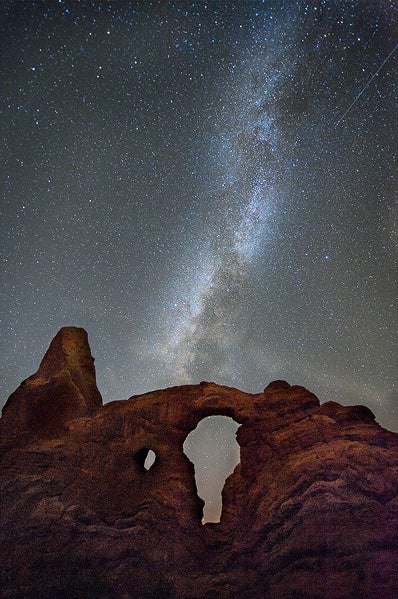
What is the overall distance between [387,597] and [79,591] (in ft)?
33.5

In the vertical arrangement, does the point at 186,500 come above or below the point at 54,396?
below

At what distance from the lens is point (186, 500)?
55.7 feet

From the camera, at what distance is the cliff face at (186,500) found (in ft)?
45.7

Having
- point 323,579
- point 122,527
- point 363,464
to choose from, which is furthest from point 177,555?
point 363,464

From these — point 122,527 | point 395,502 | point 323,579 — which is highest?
point 395,502

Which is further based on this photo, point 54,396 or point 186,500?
point 54,396

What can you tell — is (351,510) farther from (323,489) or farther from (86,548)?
(86,548)

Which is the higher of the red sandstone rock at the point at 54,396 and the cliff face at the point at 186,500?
the red sandstone rock at the point at 54,396

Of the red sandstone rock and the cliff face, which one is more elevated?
the red sandstone rock

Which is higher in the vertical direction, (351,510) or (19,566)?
(351,510)

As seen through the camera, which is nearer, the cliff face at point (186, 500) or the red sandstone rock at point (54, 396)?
the cliff face at point (186, 500)

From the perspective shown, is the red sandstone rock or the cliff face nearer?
the cliff face

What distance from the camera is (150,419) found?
61.1ft

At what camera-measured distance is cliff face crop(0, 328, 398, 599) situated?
45.7ft
